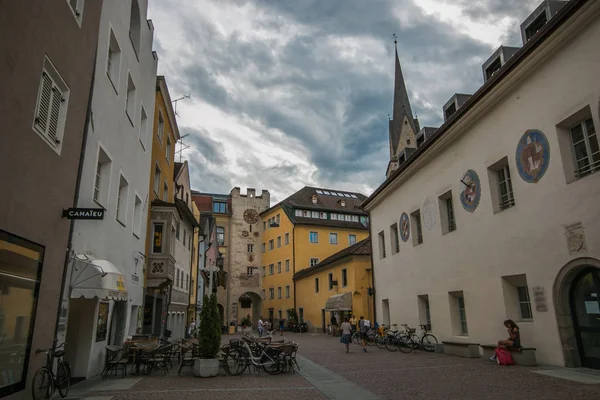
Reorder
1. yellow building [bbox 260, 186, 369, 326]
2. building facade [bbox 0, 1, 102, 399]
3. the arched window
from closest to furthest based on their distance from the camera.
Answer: building facade [bbox 0, 1, 102, 399]
the arched window
yellow building [bbox 260, 186, 369, 326]

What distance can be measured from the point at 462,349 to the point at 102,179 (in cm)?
1336

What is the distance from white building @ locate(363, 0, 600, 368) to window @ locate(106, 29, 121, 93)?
11.8 m

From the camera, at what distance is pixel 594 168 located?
33.7 feet

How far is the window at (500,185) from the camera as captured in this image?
13781 millimetres

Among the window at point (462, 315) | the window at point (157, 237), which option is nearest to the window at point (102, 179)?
the window at point (157, 237)

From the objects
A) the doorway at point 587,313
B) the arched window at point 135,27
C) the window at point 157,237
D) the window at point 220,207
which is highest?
the window at point 220,207

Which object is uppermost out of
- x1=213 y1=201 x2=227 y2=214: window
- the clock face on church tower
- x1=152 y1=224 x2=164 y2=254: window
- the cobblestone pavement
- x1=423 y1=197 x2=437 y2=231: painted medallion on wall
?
x1=213 y1=201 x2=227 y2=214: window

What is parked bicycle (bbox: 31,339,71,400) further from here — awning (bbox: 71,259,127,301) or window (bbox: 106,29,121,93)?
window (bbox: 106,29,121,93)

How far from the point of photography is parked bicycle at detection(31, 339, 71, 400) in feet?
26.1

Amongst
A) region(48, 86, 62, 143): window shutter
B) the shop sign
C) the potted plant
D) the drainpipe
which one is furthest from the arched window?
the potted plant

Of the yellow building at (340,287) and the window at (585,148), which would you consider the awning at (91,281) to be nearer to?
the window at (585,148)

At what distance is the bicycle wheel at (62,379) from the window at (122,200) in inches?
244

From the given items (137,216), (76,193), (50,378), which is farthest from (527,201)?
(137,216)

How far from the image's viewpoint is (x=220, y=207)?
58.0 m
